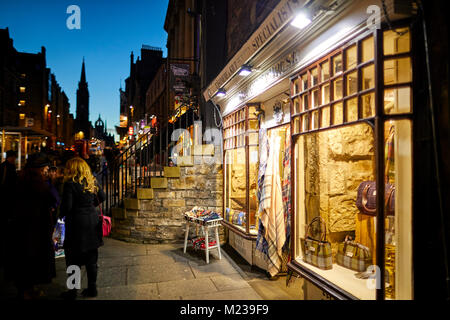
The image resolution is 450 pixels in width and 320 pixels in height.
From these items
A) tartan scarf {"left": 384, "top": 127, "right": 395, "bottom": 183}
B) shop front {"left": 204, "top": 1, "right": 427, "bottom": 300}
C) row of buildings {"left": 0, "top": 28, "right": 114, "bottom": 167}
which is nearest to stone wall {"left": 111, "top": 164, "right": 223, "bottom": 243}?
shop front {"left": 204, "top": 1, "right": 427, "bottom": 300}

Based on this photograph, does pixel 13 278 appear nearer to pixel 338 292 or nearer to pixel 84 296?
pixel 84 296

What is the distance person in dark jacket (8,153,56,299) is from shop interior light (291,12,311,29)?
4.29 metres

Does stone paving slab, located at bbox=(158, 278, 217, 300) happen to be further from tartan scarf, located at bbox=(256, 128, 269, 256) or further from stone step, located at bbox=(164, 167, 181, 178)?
stone step, located at bbox=(164, 167, 181, 178)

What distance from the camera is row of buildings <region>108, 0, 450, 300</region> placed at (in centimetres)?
238

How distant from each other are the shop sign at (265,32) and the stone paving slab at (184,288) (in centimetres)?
414

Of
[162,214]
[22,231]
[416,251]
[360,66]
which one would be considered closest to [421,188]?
[416,251]

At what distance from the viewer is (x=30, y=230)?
4000mm

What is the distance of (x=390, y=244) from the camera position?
324 centimetres

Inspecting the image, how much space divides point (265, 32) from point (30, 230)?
4718mm

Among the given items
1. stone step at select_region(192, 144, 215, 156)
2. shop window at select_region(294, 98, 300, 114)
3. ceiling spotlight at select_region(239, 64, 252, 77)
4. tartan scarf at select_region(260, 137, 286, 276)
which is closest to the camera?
shop window at select_region(294, 98, 300, 114)

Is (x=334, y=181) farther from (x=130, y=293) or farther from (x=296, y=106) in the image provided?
(x=130, y=293)

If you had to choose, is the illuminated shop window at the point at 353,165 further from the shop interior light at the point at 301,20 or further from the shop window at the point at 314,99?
the shop interior light at the point at 301,20

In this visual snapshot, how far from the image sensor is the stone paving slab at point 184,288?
4.30 m

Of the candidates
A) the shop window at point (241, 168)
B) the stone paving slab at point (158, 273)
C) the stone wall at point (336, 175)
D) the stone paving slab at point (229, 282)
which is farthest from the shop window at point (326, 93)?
the stone paving slab at point (158, 273)
